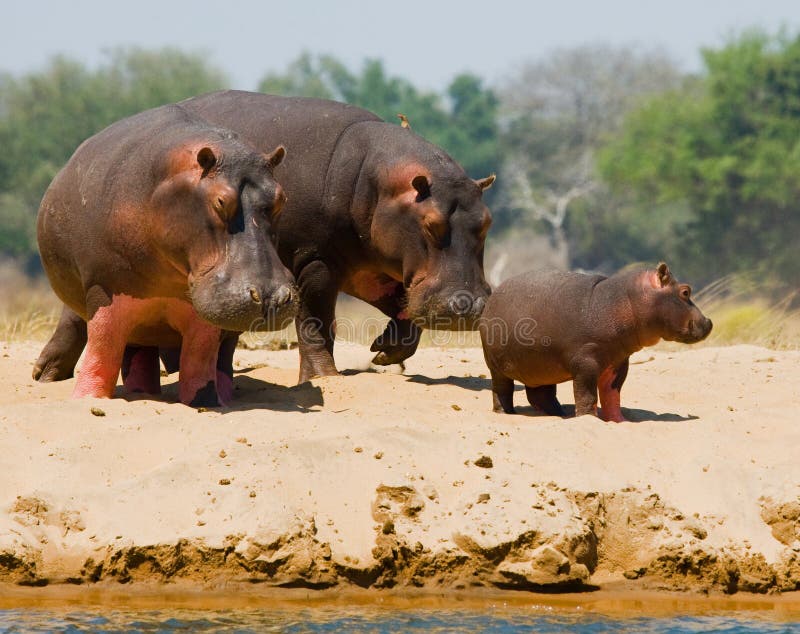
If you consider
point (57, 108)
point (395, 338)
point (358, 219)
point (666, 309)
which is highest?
point (57, 108)

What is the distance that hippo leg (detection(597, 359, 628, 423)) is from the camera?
749 centimetres

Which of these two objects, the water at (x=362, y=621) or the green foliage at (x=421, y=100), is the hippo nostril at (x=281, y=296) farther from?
the green foliage at (x=421, y=100)

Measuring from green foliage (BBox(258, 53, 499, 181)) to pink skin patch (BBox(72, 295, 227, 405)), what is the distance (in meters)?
42.9

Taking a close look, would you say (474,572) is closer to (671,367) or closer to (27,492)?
(27,492)

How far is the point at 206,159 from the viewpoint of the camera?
6.76 meters

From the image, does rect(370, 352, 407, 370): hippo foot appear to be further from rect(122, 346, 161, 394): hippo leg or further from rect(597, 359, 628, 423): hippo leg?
rect(597, 359, 628, 423): hippo leg

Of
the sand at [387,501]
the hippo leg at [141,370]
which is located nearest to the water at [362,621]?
the sand at [387,501]

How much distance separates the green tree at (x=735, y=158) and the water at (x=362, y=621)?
31.1 m

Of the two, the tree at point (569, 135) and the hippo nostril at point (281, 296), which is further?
the tree at point (569, 135)

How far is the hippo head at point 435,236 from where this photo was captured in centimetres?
841

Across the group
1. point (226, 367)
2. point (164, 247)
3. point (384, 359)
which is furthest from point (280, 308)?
point (384, 359)

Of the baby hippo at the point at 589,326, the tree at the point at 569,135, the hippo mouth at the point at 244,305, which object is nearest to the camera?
the hippo mouth at the point at 244,305

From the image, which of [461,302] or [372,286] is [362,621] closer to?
[461,302]

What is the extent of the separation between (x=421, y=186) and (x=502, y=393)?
134cm
